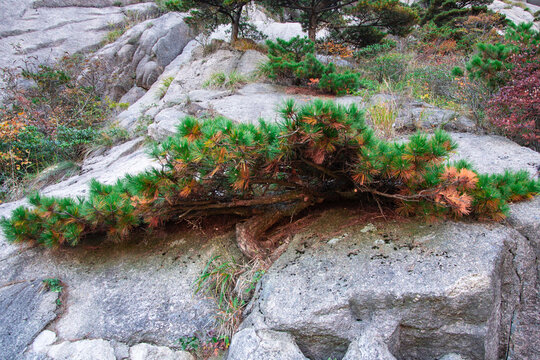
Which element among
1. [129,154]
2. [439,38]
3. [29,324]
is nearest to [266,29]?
[439,38]

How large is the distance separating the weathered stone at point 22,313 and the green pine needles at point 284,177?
0.37m

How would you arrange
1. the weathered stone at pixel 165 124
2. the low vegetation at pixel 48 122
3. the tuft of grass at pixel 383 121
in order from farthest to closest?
1. the low vegetation at pixel 48 122
2. the weathered stone at pixel 165 124
3. the tuft of grass at pixel 383 121

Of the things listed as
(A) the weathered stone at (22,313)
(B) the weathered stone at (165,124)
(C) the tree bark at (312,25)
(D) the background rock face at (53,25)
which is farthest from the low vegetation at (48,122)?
(C) the tree bark at (312,25)

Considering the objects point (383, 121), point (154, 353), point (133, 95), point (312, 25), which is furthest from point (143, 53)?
point (154, 353)

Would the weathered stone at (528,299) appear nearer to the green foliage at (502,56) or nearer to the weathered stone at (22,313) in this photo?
the green foliage at (502,56)

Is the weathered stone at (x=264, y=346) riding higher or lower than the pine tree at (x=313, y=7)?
lower

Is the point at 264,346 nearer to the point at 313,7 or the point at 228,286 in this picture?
the point at 228,286

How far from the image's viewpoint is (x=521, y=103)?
10.7ft

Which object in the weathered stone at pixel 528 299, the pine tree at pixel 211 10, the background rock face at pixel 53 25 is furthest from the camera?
the background rock face at pixel 53 25

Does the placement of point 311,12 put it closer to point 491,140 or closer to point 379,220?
point 491,140

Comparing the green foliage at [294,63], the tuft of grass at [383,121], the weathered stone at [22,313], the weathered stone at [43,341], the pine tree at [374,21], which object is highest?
the pine tree at [374,21]

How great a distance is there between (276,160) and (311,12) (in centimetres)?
714

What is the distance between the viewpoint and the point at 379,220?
2199 mm

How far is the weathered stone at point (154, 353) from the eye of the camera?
6.30 feet
